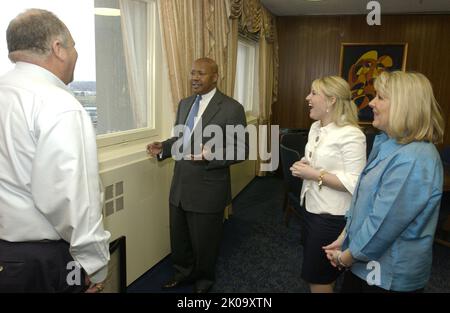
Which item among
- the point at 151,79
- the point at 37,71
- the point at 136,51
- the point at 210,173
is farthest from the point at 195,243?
the point at 37,71

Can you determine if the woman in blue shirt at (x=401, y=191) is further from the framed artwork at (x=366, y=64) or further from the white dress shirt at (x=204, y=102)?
the framed artwork at (x=366, y=64)

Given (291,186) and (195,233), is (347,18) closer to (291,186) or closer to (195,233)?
(291,186)

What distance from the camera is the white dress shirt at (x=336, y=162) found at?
1657mm

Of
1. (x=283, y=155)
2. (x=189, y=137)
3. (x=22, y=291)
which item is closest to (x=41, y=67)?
(x=22, y=291)

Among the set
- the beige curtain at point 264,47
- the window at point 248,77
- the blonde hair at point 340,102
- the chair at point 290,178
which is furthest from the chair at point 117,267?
the window at point 248,77

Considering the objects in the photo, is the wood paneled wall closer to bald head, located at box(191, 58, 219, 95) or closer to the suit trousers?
bald head, located at box(191, 58, 219, 95)

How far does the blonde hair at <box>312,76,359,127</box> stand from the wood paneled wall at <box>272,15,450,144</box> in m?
4.44

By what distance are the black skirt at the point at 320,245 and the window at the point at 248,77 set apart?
141 inches

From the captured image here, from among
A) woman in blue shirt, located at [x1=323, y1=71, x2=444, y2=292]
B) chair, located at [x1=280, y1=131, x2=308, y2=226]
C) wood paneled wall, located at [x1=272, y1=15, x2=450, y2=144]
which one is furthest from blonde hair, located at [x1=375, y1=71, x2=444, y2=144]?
wood paneled wall, located at [x1=272, y1=15, x2=450, y2=144]

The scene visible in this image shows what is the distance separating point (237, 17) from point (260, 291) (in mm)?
2695

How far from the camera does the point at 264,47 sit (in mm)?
5242

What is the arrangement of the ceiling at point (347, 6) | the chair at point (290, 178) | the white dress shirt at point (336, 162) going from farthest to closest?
the ceiling at point (347, 6) → the chair at point (290, 178) → the white dress shirt at point (336, 162)

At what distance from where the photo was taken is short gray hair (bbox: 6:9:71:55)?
3.81ft

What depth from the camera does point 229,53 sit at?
12.5ft
